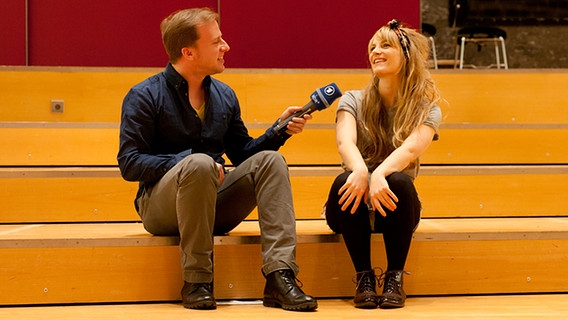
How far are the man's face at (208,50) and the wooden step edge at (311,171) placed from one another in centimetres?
55

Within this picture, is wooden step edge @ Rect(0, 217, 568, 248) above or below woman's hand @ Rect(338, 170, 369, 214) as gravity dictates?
below

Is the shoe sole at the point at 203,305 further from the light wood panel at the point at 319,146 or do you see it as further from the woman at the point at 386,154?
the light wood panel at the point at 319,146

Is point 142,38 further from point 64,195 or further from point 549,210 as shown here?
point 549,210

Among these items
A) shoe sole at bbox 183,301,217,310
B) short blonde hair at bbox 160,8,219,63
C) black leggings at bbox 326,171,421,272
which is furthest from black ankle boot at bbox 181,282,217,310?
short blonde hair at bbox 160,8,219,63

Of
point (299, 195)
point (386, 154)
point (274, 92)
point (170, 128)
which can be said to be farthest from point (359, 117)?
point (274, 92)

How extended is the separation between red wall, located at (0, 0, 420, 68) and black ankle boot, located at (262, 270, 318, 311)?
201 cm

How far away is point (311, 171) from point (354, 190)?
1.94 feet

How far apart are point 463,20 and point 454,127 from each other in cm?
387

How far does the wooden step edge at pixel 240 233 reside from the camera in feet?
6.63

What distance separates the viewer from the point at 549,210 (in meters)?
2.62

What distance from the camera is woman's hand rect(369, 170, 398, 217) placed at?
6.40 ft

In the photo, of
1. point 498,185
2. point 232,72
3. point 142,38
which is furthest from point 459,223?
point 142,38

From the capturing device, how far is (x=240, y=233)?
219cm

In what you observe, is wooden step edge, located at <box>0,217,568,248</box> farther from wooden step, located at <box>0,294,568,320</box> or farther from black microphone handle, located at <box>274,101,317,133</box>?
black microphone handle, located at <box>274,101,317,133</box>
